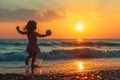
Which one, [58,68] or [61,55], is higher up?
[58,68]

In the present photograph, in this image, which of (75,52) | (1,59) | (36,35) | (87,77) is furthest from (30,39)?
(75,52)

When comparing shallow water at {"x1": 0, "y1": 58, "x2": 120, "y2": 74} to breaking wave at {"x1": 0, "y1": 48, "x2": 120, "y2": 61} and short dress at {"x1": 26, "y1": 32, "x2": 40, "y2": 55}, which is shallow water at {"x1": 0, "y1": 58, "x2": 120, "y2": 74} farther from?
breaking wave at {"x1": 0, "y1": 48, "x2": 120, "y2": 61}

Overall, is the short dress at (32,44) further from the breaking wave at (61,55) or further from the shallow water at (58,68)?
the breaking wave at (61,55)

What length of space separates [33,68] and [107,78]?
453 cm

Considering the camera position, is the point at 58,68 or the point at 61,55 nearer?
the point at 58,68

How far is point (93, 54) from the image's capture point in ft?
89.5

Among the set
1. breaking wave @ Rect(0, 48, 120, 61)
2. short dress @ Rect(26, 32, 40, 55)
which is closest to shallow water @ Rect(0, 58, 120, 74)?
short dress @ Rect(26, 32, 40, 55)

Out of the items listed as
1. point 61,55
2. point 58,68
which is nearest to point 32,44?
point 58,68

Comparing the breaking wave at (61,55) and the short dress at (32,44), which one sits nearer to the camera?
the short dress at (32,44)

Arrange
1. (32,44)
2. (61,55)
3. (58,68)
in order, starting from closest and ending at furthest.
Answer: (32,44)
(58,68)
(61,55)

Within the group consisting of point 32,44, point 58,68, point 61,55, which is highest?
point 32,44

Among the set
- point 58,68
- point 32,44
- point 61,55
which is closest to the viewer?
point 32,44

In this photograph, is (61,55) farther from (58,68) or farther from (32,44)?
(32,44)

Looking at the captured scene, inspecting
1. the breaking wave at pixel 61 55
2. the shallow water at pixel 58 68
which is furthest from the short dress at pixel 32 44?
the breaking wave at pixel 61 55
